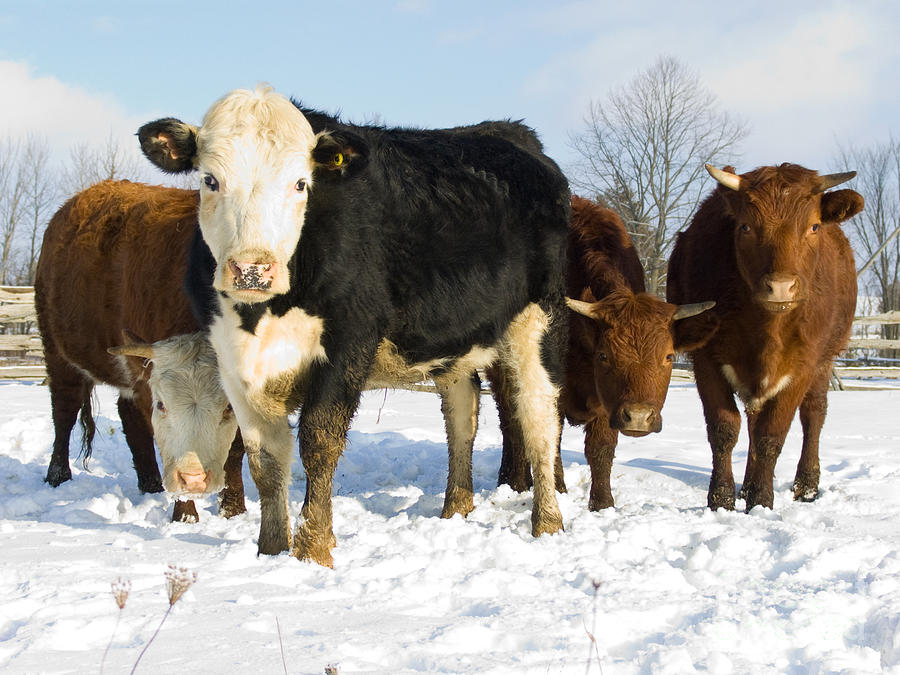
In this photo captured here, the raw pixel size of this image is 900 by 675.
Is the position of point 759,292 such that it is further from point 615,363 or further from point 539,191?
point 539,191

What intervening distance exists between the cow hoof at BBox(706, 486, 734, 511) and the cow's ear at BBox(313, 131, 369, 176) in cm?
316

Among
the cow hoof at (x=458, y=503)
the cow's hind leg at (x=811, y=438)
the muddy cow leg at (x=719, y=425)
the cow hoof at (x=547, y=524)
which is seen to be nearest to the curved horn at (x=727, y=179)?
the muddy cow leg at (x=719, y=425)

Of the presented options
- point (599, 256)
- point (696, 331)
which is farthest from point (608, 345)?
point (599, 256)

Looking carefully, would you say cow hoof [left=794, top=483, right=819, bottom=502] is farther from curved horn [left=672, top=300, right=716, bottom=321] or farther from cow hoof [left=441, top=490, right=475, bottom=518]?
cow hoof [left=441, top=490, right=475, bottom=518]

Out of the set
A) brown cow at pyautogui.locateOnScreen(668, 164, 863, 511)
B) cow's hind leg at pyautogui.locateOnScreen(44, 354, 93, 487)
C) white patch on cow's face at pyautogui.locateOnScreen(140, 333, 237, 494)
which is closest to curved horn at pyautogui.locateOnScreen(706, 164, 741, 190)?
brown cow at pyautogui.locateOnScreen(668, 164, 863, 511)

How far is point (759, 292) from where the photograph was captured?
4938 mm

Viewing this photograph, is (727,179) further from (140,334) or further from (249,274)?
(140,334)

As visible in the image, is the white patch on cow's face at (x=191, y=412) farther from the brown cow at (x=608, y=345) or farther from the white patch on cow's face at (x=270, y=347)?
the brown cow at (x=608, y=345)

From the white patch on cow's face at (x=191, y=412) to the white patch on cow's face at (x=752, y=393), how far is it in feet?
10.6

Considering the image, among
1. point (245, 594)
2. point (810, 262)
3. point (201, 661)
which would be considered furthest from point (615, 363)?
point (201, 661)

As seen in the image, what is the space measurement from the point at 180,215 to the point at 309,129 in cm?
197

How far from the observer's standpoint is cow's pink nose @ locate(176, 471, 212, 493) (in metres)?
4.29

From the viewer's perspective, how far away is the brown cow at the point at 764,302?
16.6ft

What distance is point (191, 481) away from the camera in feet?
14.1
